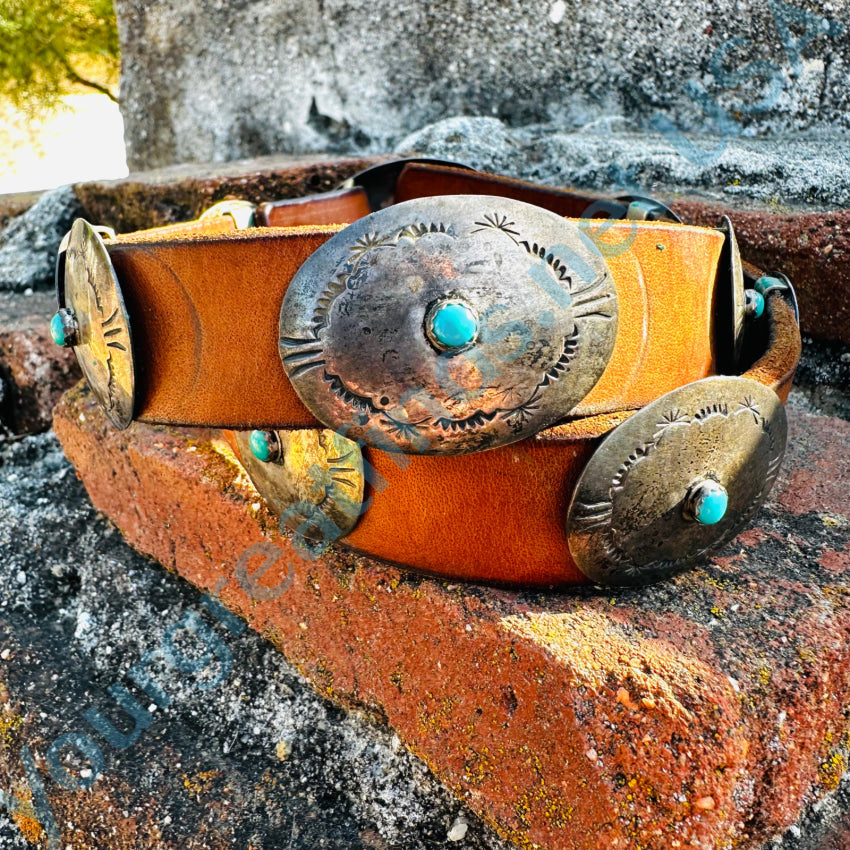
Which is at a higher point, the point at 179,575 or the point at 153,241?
the point at 153,241

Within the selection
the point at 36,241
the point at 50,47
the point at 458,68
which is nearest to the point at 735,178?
the point at 458,68

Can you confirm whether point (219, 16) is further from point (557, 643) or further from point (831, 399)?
point (557, 643)

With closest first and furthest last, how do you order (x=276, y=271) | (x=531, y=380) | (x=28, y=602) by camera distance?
(x=531, y=380)
(x=276, y=271)
(x=28, y=602)

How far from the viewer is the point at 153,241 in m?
0.84

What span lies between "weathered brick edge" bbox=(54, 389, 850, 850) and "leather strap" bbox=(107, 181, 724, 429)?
0.22 m

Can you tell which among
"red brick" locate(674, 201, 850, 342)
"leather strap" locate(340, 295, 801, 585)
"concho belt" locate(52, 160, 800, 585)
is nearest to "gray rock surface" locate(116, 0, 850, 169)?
"red brick" locate(674, 201, 850, 342)

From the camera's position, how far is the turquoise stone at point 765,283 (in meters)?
1.07

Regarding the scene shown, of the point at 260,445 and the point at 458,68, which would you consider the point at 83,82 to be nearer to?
the point at 458,68

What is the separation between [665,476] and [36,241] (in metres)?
1.75

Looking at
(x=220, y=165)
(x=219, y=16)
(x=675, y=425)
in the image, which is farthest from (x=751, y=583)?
(x=219, y=16)

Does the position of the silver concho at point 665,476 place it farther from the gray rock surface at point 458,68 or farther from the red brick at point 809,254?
the gray rock surface at point 458,68

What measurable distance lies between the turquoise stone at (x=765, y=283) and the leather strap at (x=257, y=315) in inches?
7.1

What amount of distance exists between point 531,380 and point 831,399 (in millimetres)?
839

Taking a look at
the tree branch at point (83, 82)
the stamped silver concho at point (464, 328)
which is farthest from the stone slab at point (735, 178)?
the tree branch at point (83, 82)
